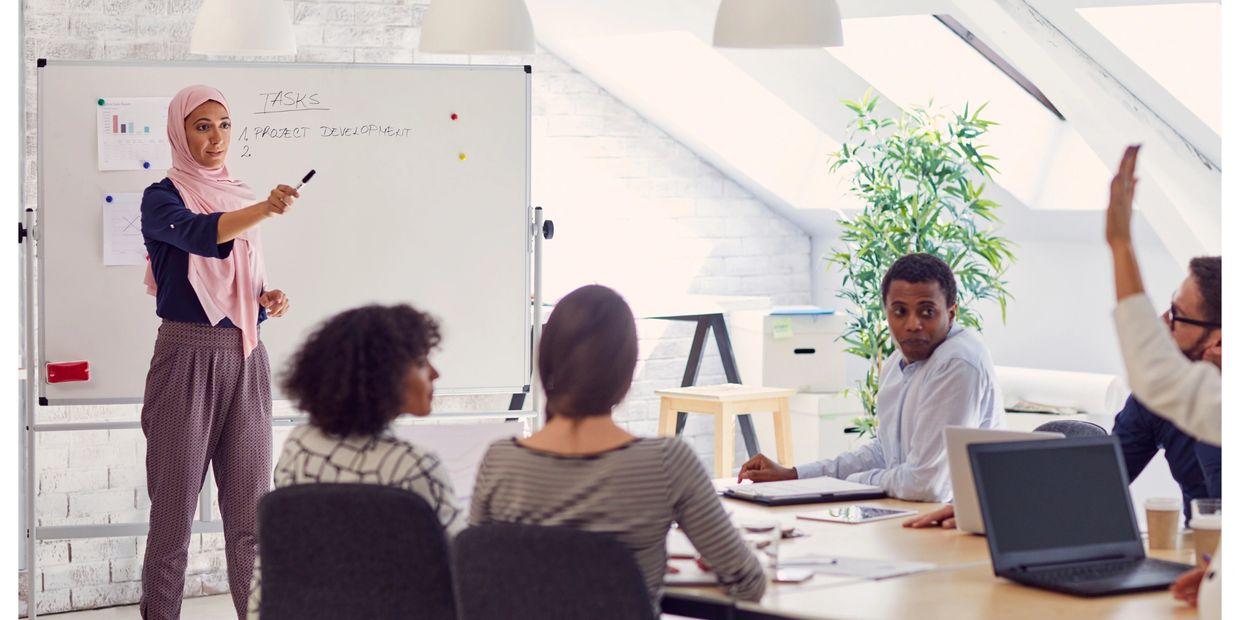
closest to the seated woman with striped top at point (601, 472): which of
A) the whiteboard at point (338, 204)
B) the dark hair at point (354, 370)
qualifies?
the dark hair at point (354, 370)

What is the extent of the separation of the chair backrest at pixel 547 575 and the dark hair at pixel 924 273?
4.79 ft

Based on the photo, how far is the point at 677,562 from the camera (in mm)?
2410

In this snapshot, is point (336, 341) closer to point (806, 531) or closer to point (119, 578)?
point (806, 531)

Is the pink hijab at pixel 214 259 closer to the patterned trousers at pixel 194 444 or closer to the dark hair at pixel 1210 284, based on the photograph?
the patterned trousers at pixel 194 444

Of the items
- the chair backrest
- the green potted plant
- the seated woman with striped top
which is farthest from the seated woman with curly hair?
Answer: the green potted plant

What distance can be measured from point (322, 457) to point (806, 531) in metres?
0.91

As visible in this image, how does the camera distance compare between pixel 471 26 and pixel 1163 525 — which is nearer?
pixel 1163 525

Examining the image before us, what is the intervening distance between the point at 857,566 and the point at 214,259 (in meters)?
2.04

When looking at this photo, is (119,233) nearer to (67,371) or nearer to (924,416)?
(67,371)

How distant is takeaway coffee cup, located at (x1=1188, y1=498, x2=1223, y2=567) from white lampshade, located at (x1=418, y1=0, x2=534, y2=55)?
5.91 feet

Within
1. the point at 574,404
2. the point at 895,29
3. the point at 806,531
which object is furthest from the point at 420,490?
the point at 895,29

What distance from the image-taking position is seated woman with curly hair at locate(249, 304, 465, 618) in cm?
227

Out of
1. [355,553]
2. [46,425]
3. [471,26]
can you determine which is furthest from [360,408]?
[46,425]

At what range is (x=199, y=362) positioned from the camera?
3.70 m
